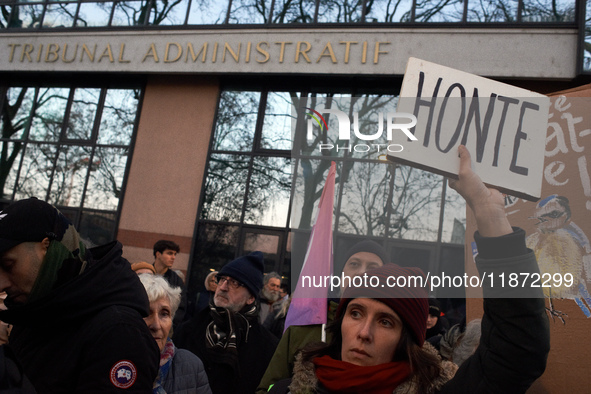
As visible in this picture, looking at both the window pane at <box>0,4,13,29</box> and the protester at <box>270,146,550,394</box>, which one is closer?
the protester at <box>270,146,550,394</box>

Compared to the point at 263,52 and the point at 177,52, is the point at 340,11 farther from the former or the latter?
the point at 177,52

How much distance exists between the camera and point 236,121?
410 inches

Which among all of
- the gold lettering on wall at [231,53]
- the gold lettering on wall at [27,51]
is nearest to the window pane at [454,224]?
the gold lettering on wall at [231,53]

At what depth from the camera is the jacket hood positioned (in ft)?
5.67

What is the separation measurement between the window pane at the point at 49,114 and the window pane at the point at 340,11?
589 centimetres

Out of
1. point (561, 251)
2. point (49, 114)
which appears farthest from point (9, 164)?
point (561, 251)

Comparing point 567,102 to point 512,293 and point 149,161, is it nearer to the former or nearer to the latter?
point 512,293

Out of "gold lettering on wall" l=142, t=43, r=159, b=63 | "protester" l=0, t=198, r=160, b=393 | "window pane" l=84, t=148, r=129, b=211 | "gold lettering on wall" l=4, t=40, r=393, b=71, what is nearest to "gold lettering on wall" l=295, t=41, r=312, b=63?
"gold lettering on wall" l=4, t=40, r=393, b=71

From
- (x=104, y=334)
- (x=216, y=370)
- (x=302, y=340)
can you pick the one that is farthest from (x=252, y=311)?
(x=104, y=334)

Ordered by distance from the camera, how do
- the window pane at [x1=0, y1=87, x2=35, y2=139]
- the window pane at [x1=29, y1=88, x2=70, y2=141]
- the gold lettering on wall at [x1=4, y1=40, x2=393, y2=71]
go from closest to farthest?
the gold lettering on wall at [x1=4, y1=40, x2=393, y2=71] → the window pane at [x1=29, y1=88, x2=70, y2=141] → the window pane at [x1=0, y1=87, x2=35, y2=139]

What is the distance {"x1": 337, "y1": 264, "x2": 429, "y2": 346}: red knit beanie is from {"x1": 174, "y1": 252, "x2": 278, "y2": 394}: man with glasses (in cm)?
165

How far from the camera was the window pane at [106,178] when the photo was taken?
10703mm

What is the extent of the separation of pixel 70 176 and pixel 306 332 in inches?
380

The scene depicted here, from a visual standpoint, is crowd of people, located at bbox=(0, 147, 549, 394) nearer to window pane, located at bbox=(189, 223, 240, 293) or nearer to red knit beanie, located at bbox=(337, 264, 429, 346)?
red knit beanie, located at bbox=(337, 264, 429, 346)
